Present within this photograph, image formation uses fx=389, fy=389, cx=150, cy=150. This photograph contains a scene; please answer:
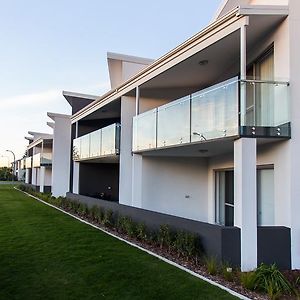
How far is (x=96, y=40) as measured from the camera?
22.9 metres

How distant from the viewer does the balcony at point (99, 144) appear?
16.6 metres

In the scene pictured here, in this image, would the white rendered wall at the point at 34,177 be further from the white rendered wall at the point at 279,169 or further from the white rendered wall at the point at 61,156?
the white rendered wall at the point at 279,169

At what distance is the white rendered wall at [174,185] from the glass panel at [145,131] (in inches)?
38.6

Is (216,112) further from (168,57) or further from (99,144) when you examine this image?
(99,144)

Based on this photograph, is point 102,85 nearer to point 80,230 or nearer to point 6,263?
point 80,230

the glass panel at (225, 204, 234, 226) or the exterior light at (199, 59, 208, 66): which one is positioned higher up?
the exterior light at (199, 59, 208, 66)

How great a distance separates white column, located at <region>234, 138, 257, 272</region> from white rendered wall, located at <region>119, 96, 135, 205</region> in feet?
26.2

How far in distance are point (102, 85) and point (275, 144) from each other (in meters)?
24.6

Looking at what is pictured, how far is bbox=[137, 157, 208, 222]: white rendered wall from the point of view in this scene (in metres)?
14.8

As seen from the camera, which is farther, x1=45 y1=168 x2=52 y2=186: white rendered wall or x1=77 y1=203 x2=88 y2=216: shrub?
x1=45 y1=168 x2=52 y2=186: white rendered wall

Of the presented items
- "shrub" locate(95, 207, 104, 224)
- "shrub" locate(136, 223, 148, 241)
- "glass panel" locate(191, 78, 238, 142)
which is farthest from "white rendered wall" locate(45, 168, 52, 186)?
"glass panel" locate(191, 78, 238, 142)

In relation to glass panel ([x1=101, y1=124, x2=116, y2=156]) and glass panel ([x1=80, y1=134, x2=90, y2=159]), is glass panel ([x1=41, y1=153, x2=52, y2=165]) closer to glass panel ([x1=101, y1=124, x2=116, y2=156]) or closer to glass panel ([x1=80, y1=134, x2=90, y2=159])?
glass panel ([x1=80, y1=134, x2=90, y2=159])

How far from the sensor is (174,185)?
1505 centimetres

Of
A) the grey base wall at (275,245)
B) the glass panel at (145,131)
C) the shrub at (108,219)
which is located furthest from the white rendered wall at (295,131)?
the shrub at (108,219)
